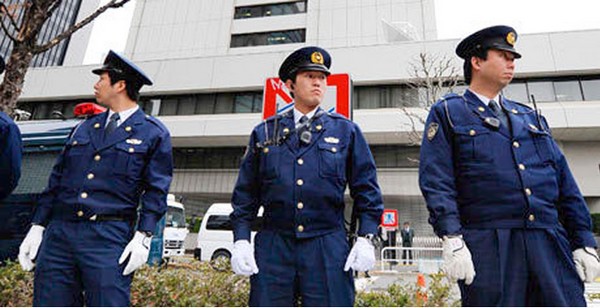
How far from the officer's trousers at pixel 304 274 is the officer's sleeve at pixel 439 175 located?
0.57m

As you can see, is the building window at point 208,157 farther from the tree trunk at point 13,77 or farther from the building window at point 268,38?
the tree trunk at point 13,77

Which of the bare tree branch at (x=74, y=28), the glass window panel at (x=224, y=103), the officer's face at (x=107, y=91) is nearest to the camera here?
the officer's face at (x=107, y=91)

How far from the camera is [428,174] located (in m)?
1.98

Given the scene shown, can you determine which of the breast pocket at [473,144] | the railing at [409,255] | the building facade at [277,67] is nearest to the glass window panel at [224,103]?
the building facade at [277,67]

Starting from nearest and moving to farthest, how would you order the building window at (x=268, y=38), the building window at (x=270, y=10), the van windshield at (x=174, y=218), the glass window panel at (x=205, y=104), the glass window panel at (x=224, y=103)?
the van windshield at (x=174, y=218) < the glass window panel at (x=224, y=103) < the glass window panel at (x=205, y=104) < the building window at (x=268, y=38) < the building window at (x=270, y=10)

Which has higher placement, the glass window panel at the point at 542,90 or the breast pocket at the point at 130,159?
the glass window panel at the point at 542,90

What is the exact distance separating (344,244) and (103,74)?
2.12 m

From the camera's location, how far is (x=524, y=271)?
1725 mm

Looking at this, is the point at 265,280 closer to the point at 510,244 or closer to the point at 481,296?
the point at 481,296

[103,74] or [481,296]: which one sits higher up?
[103,74]

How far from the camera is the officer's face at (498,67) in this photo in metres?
2.10

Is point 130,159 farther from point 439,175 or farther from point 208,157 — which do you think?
point 208,157

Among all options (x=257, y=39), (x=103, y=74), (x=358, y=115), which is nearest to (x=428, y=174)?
(x=103, y=74)

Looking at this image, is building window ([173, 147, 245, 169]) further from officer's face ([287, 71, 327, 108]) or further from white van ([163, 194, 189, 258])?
officer's face ([287, 71, 327, 108])
